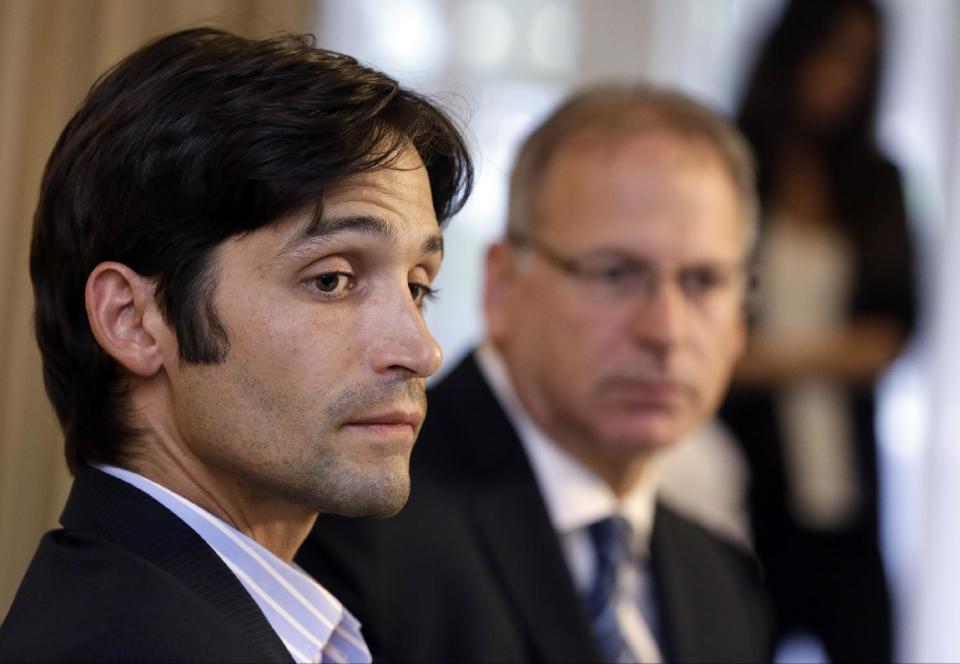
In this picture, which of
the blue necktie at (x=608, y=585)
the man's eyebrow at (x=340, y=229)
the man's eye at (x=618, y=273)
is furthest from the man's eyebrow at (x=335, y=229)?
the man's eye at (x=618, y=273)

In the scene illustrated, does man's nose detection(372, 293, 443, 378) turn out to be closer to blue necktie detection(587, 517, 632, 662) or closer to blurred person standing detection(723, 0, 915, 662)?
blue necktie detection(587, 517, 632, 662)

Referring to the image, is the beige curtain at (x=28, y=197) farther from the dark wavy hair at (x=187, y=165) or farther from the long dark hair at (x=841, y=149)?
the long dark hair at (x=841, y=149)

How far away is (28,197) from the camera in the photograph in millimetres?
2232

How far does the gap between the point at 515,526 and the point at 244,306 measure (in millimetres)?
927

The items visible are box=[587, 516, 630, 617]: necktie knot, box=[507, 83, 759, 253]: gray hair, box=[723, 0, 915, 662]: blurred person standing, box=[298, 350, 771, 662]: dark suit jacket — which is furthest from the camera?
box=[723, 0, 915, 662]: blurred person standing

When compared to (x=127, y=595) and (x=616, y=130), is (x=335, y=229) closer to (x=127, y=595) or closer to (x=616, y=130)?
(x=127, y=595)

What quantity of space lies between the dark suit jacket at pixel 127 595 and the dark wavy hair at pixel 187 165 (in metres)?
0.16

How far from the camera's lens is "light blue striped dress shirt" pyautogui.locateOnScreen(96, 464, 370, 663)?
144 cm

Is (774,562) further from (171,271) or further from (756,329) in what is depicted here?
(171,271)

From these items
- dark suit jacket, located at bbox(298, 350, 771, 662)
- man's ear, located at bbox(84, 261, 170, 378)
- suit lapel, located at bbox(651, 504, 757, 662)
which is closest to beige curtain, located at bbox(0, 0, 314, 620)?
dark suit jacket, located at bbox(298, 350, 771, 662)

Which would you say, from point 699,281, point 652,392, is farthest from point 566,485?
point 699,281

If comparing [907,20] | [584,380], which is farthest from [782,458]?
[584,380]

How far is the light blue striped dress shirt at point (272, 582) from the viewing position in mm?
1443

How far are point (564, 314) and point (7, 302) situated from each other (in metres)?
0.98
